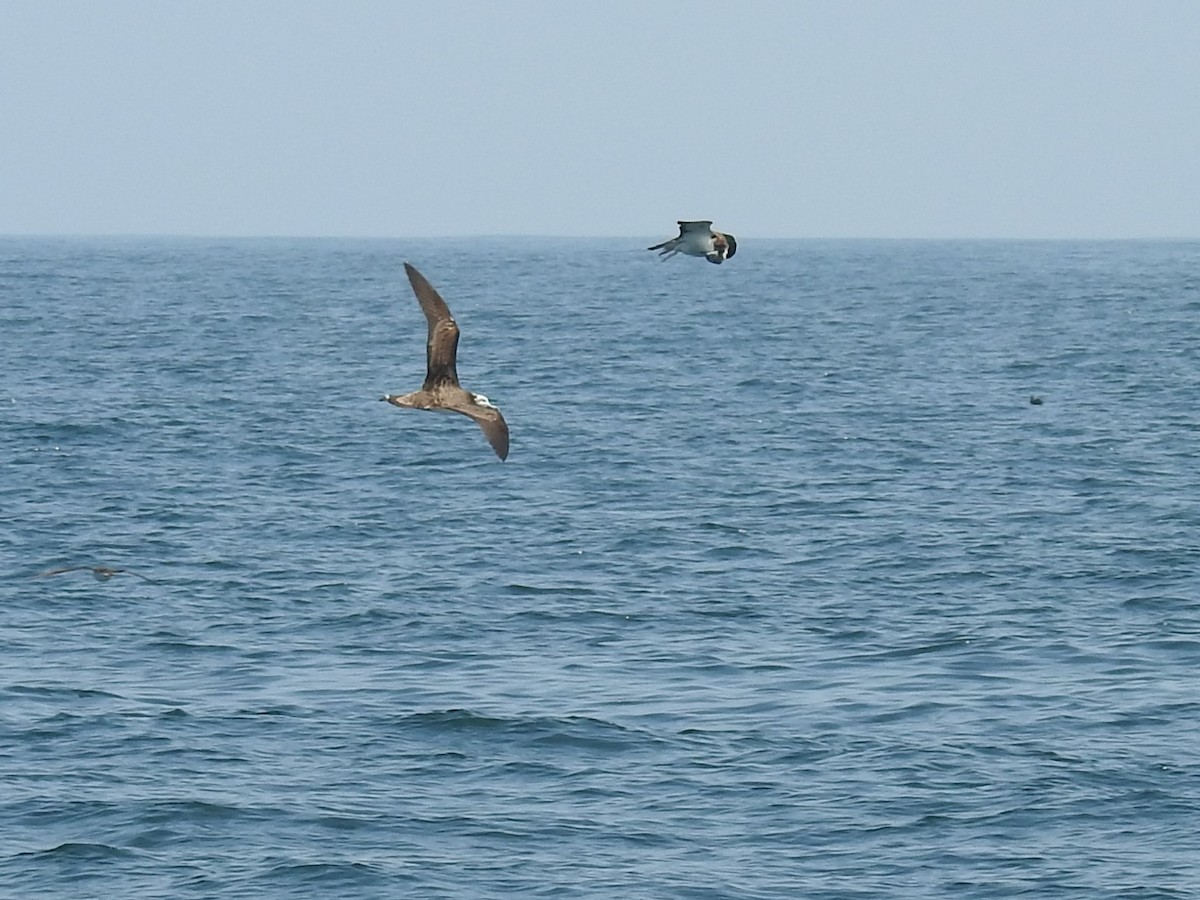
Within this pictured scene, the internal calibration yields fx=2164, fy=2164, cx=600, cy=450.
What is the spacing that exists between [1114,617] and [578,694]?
11997mm

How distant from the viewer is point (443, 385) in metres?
21.4

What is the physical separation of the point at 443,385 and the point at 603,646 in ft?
68.2

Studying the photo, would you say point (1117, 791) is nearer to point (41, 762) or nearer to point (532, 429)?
point (41, 762)

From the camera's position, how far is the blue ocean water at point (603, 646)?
1188 inches

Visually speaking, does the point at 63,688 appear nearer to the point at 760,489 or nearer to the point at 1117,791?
the point at 1117,791

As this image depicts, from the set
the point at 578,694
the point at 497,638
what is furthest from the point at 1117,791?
the point at 497,638

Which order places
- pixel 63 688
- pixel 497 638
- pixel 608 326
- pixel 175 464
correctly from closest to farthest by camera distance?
1. pixel 63 688
2. pixel 497 638
3. pixel 175 464
4. pixel 608 326

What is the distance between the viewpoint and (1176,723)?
35562 millimetres

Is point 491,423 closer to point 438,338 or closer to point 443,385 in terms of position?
point 443,385

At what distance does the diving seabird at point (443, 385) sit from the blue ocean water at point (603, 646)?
943cm

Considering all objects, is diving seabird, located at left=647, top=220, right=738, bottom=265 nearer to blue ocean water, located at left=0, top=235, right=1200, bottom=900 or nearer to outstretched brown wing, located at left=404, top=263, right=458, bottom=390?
outstretched brown wing, located at left=404, top=263, right=458, bottom=390

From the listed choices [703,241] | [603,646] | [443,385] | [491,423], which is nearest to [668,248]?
[703,241]

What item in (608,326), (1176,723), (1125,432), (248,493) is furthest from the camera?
(608,326)

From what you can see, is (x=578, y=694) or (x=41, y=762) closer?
(x=41, y=762)
